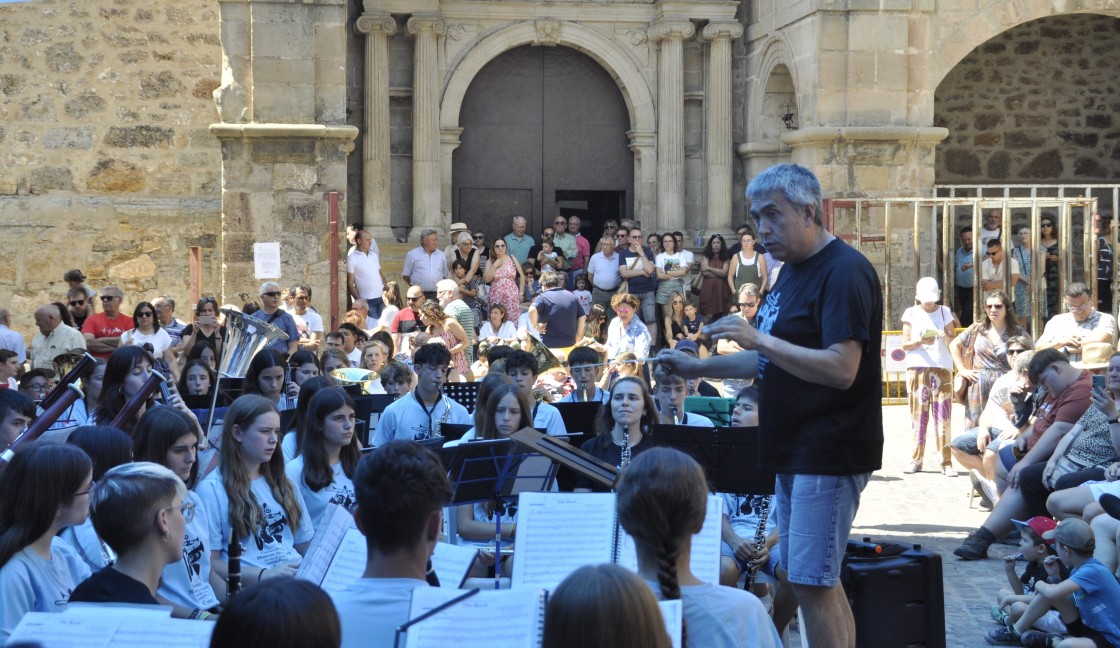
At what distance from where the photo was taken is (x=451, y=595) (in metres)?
3.00

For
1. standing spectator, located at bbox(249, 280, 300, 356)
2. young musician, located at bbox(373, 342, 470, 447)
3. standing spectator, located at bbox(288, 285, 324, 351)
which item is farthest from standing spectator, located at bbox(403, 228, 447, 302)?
young musician, located at bbox(373, 342, 470, 447)

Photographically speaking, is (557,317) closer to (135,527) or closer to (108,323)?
(108,323)

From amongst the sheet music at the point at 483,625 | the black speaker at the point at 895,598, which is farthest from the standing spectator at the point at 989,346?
the sheet music at the point at 483,625

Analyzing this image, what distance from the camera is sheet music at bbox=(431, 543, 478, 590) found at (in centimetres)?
363

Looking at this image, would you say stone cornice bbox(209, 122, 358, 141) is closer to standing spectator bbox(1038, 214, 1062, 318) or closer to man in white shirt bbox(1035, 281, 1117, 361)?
man in white shirt bbox(1035, 281, 1117, 361)

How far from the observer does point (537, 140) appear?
17859 millimetres

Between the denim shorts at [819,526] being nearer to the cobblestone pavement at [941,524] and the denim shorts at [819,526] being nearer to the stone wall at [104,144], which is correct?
the cobblestone pavement at [941,524]

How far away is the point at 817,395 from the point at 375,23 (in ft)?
42.6

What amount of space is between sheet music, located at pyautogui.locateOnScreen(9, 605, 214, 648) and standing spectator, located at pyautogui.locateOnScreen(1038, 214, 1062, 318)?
14.2 metres

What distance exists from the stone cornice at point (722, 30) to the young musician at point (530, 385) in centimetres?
991

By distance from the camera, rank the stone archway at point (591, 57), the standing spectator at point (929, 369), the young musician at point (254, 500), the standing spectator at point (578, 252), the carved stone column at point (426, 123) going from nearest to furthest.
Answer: the young musician at point (254, 500) → the standing spectator at point (929, 369) → the standing spectator at point (578, 252) → the carved stone column at point (426, 123) → the stone archway at point (591, 57)

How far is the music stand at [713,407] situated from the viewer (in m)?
7.85

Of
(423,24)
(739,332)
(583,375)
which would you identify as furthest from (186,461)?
Result: (423,24)

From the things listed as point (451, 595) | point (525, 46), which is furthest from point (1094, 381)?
point (525, 46)
